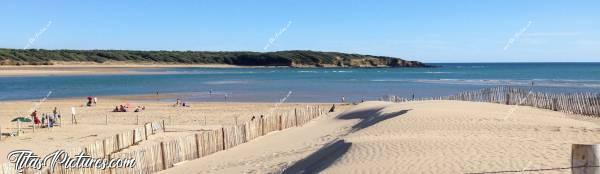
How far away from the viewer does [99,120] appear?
31125 mm

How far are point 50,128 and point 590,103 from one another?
2264cm

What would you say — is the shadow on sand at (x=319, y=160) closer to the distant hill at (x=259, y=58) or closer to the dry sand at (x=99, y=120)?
the dry sand at (x=99, y=120)

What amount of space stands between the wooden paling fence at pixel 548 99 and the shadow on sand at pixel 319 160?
45.6ft

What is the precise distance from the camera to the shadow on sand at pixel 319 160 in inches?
537

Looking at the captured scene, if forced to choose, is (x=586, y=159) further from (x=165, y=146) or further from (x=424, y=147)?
(x=165, y=146)

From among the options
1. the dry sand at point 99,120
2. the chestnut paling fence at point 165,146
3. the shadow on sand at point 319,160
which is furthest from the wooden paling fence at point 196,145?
the dry sand at point 99,120

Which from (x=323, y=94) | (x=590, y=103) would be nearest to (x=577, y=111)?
(x=590, y=103)

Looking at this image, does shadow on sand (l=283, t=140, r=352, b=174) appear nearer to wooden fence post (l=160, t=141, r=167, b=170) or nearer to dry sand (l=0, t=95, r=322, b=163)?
wooden fence post (l=160, t=141, r=167, b=170)

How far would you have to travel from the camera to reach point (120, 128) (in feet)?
87.9

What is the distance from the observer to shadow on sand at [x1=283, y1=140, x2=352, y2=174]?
44.8ft

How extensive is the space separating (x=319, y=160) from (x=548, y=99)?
1693cm

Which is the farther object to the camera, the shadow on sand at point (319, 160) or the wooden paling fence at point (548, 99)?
the wooden paling fence at point (548, 99)

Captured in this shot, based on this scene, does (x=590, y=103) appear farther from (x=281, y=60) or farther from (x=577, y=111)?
(x=281, y=60)

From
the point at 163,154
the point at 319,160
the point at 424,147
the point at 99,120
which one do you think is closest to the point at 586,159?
the point at 424,147
